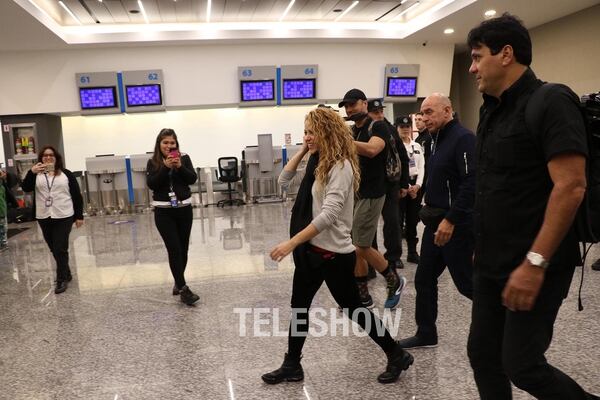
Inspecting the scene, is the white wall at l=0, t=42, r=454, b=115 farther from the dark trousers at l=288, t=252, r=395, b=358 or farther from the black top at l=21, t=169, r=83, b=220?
the dark trousers at l=288, t=252, r=395, b=358

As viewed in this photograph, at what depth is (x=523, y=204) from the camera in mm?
1604

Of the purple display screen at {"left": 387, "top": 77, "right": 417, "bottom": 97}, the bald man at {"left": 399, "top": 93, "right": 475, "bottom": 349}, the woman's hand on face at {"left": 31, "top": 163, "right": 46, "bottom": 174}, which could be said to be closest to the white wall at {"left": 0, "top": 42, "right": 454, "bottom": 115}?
the purple display screen at {"left": 387, "top": 77, "right": 417, "bottom": 97}

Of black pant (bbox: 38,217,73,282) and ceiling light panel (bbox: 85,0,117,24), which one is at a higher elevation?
ceiling light panel (bbox: 85,0,117,24)

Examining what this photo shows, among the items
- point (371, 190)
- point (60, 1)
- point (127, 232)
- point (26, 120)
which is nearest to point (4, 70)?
point (26, 120)

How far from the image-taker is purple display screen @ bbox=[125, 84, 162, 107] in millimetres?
11594

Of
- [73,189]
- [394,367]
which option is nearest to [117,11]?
[73,189]

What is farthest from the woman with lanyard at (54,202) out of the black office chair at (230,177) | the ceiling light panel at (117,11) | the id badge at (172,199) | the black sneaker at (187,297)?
the black office chair at (230,177)

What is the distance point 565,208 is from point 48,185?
5.24m

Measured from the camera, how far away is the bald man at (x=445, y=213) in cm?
266

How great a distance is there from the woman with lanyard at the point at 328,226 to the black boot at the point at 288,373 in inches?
9.1

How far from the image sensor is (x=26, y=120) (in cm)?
1151

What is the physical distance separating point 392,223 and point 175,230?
2.15 metres

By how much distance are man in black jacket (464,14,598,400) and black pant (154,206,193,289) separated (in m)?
3.23

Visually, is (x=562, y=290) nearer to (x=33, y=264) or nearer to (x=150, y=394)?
(x=150, y=394)
